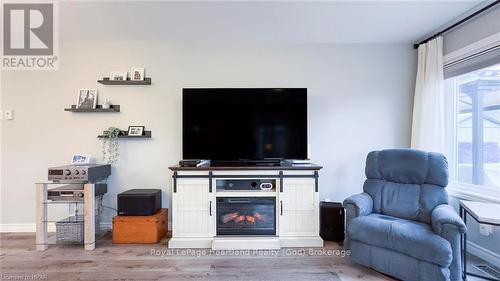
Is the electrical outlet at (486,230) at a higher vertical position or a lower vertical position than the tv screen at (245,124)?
lower

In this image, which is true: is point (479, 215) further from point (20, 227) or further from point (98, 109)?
point (20, 227)

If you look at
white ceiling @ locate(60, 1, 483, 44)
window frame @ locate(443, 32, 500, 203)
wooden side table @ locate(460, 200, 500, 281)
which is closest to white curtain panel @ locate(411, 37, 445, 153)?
window frame @ locate(443, 32, 500, 203)

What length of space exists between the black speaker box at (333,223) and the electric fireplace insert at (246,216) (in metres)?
0.61

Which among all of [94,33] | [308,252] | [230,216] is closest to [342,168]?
[308,252]

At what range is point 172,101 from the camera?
328cm

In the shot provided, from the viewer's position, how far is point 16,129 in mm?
3250

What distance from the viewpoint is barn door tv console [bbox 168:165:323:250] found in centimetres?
277

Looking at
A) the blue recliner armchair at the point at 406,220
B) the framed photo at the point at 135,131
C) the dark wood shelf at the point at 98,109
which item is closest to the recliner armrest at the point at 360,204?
the blue recliner armchair at the point at 406,220

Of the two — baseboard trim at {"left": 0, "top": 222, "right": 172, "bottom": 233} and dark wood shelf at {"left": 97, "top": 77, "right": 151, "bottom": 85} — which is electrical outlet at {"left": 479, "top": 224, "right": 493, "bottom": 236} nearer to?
baseboard trim at {"left": 0, "top": 222, "right": 172, "bottom": 233}

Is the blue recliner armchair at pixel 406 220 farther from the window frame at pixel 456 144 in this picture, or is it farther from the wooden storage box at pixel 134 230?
the wooden storage box at pixel 134 230

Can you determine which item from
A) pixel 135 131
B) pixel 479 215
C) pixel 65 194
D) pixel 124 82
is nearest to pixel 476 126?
pixel 479 215

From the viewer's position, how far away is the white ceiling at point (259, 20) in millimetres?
2400

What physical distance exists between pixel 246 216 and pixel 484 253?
7.80 ft

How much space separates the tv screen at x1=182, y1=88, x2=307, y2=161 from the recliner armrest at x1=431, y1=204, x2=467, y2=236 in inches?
54.3
